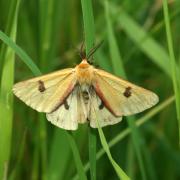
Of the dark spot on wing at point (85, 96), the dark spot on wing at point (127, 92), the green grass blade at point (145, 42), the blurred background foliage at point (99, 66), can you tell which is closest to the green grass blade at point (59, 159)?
the blurred background foliage at point (99, 66)

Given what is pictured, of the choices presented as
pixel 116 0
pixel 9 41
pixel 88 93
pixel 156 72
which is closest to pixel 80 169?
pixel 88 93

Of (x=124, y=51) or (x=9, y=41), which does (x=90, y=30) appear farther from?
(x=124, y=51)

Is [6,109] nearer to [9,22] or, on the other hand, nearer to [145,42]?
[9,22]

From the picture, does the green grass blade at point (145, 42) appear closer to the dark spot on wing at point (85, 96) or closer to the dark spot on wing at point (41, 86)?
the dark spot on wing at point (85, 96)

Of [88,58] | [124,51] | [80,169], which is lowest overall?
[80,169]

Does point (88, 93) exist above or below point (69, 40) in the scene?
below

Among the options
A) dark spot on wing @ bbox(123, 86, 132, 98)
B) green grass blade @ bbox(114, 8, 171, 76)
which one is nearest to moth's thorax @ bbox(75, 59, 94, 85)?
dark spot on wing @ bbox(123, 86, 132, 98)

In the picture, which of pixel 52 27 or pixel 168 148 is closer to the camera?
pixel 52 27
